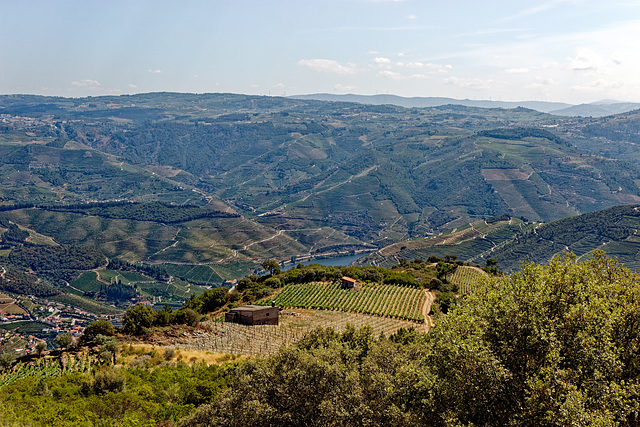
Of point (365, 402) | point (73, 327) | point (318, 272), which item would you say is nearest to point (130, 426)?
point (365, 402)

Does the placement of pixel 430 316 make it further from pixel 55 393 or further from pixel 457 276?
pixel 55 393

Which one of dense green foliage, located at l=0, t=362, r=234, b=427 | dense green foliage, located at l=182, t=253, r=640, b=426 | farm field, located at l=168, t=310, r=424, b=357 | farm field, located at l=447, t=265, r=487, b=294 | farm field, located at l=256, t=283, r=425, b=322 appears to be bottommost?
farm field, located at l=447, t=265, r=487, b=294

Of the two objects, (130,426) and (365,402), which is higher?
(365,402)

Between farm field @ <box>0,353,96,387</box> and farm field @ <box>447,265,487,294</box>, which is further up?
farm field @ <box>0,353,96,387</box>

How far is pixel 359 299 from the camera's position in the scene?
83000 millimetres

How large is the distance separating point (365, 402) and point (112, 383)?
21714mm

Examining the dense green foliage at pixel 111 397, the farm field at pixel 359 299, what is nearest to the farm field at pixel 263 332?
the farm field at pixel 359 299

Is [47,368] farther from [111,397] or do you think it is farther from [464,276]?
[464,276]

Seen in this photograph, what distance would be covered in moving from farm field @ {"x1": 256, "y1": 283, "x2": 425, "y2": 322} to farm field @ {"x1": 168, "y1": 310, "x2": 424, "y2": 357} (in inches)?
110

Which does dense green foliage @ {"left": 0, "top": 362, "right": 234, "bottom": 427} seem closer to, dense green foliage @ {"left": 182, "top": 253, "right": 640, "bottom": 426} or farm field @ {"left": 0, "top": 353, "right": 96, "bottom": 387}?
farm field @ {"left": 0, "top": 353, "right": 96, "bottom": 387}

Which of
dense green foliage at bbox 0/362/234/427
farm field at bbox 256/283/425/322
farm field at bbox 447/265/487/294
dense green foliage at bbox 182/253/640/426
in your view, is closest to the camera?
dense green foliage at bbox 182/253/640/426

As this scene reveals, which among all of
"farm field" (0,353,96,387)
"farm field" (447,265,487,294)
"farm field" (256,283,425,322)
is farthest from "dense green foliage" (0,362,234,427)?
"farm field" (447,265,487,294)

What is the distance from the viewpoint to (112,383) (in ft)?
108

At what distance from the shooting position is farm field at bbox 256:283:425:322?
7700 cm
